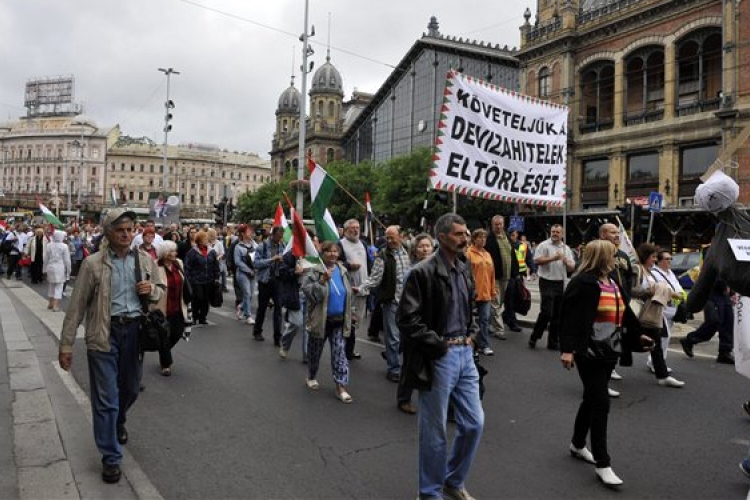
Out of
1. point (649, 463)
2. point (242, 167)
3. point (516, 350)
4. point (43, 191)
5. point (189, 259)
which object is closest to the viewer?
point (649, 463)

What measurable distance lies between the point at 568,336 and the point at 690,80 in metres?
34.5

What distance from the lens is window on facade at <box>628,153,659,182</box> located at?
3334cm

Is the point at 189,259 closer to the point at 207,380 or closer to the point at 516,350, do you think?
the point at 207,380

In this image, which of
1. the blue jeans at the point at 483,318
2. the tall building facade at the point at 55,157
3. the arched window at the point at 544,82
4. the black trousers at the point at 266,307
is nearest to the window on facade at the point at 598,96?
the arched window at the point at 544,82

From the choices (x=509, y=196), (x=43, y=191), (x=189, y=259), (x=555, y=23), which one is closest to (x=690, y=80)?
(x=555, y=23)

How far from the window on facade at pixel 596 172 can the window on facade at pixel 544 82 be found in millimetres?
5522

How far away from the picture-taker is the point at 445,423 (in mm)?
3527

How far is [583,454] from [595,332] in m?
0.96

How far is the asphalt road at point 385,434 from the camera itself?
3994 millimetres

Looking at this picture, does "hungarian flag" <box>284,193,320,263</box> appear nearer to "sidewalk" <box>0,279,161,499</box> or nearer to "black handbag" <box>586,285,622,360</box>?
"sidewalk" <box>0,279,161,499</box>

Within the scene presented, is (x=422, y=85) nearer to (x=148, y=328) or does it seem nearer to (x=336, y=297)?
(x=336, y=297)

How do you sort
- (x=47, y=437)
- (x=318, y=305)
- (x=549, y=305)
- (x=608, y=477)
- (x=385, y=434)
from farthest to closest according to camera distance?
(x=549, y=305)
(x=318, y=305)
(x=385, y=434)
(x=47, y=437)
(x=608, y=477)

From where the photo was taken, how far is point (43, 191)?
12444 cm

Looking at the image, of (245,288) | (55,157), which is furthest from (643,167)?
(55,157)
